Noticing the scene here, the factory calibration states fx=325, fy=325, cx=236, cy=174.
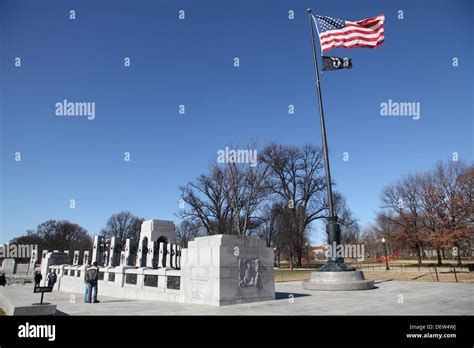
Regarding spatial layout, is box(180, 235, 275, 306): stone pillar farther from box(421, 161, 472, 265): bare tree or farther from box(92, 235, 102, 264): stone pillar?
box(421, 161, 472, 265): bare tree

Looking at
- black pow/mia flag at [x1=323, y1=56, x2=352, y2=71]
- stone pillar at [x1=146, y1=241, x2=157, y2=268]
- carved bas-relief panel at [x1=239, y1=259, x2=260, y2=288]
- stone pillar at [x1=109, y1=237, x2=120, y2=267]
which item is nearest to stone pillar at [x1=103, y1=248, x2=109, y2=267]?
stone pillar at [x1=109, y1=237, x2=120, y2=267]

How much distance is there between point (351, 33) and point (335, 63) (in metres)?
1.82

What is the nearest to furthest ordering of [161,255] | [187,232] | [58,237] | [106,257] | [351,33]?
1. [351,33]
2. [161,255]
3. [106,257]
4. [187,232]
5. [58,237]

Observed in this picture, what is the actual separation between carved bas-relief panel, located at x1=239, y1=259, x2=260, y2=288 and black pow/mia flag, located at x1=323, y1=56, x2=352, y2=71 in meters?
12.3

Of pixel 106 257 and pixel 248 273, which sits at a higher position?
pixel 248 273

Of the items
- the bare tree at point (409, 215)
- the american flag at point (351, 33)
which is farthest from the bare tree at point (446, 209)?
the american flag at point (351, 33)

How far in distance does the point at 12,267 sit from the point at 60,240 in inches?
1044

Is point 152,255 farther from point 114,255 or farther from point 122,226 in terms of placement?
point 122,226

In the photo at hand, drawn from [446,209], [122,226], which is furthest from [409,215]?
[122,226]

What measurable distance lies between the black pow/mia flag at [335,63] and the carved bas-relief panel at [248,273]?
1233 cm

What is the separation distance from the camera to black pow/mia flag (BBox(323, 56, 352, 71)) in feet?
62.7

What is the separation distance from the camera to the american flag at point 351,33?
60.2 feet

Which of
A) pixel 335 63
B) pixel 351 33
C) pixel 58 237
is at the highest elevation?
pixel 351 33

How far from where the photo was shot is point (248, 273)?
13.0 m
